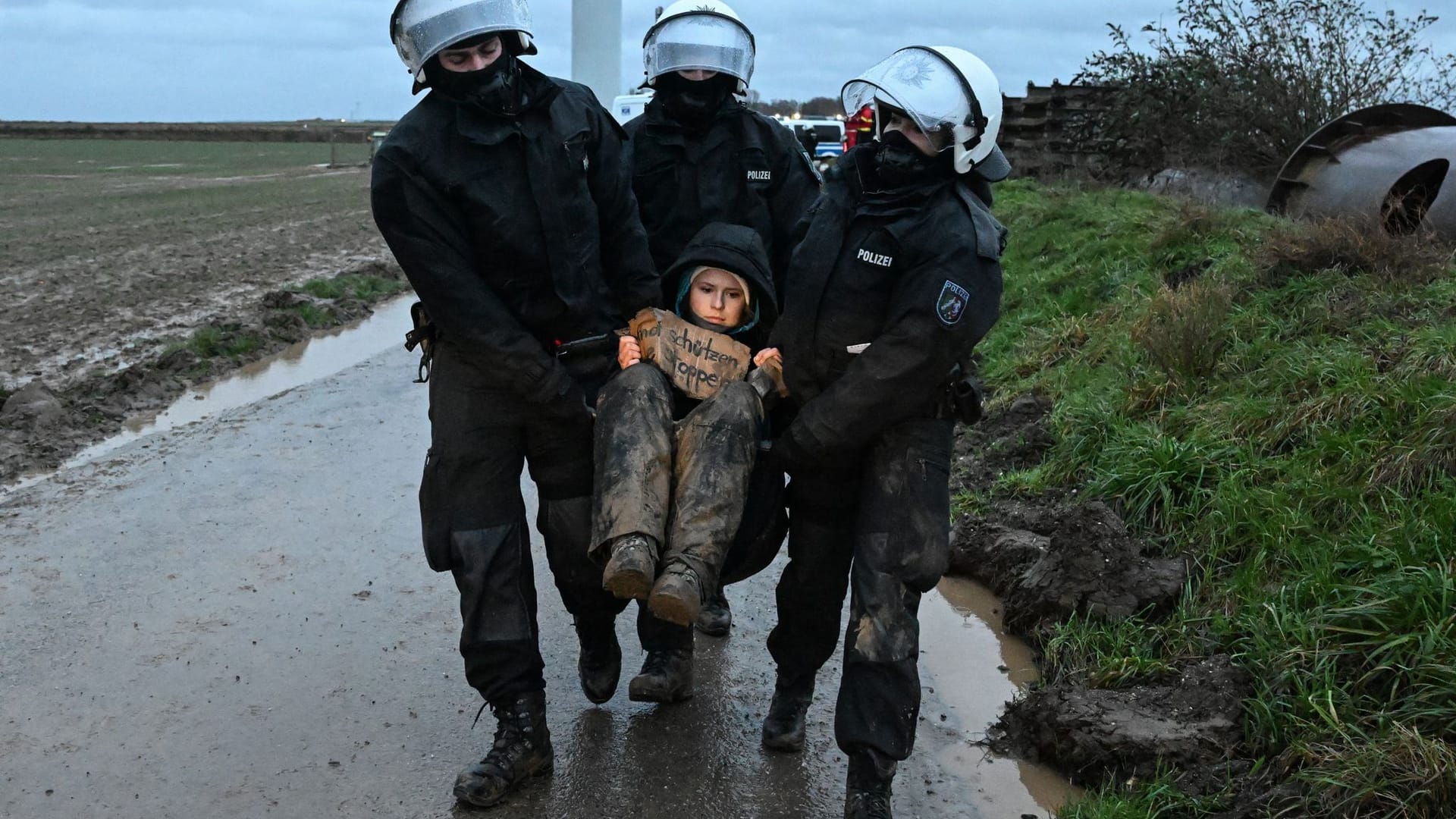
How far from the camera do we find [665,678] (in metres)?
4.64

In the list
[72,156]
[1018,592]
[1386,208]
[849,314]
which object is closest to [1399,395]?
[1018,592]

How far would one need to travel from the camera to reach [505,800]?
4.06 m

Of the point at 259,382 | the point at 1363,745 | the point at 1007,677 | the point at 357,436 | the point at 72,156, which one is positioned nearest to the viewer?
the point at 1363,745

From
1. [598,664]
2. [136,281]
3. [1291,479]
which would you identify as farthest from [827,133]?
[598,664]

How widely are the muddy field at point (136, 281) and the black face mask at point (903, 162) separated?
567cm

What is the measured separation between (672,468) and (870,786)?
3.57 ft

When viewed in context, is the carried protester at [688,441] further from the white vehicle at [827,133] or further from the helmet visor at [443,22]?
the white vehicle at [827,133]

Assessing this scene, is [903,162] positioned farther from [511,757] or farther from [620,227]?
[511,757]

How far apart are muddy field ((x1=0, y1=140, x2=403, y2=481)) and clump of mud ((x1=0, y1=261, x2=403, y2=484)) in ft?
0.05

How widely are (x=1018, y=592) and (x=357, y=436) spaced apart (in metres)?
4.44

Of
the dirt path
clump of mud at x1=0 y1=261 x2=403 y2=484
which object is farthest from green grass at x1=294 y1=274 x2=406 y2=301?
the dirt path

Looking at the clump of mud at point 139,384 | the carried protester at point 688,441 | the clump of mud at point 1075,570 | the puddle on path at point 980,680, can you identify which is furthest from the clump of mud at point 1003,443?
the clump of mud at point 139,384

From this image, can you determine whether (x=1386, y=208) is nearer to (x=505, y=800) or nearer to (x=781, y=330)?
(x=781, y=330)

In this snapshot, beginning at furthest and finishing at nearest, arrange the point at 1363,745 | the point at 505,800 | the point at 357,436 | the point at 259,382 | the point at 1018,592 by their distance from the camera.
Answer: the point at 259,382
the point at 357,436
the point at 1018,592
the point at 505,800
the point at 1363,745
